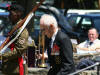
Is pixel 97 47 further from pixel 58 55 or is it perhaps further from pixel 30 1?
pixel 58 55

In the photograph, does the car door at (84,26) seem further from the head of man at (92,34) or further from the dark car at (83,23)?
the head of man at (92,34)

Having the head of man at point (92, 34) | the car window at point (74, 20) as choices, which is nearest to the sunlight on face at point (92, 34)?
the head of man at point (92, 34)

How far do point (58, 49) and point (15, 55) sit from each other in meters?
0.89

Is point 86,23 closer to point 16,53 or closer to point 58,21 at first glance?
point 58,21

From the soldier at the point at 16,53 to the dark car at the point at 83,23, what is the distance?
710 cm

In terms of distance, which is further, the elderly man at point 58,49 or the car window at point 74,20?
the car window at point 74,20

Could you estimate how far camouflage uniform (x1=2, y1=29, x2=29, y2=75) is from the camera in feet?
18.5

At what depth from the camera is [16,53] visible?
5625mm

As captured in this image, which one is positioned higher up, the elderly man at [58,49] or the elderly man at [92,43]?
the elderly man at [58,49]

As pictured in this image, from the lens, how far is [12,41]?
18.4ft

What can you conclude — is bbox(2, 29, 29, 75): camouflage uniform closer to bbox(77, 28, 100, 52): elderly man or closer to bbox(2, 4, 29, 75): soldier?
bbox(2, 4, 29, 75): soldier

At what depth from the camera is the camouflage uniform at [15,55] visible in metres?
5.63

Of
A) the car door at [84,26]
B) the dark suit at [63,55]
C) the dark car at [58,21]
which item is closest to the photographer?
the dark suit at [63,55]

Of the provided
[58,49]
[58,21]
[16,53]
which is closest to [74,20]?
[58,21]
